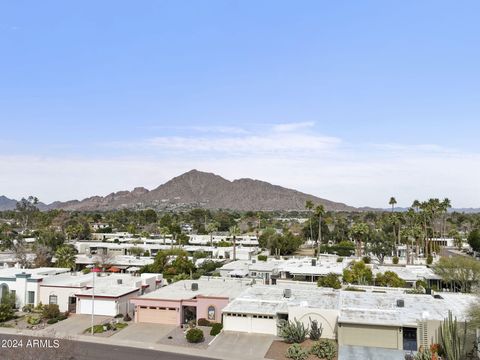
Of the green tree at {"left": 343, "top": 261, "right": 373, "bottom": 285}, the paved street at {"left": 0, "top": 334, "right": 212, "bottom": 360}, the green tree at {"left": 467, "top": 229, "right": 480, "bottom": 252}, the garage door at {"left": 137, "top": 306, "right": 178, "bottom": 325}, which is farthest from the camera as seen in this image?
the green tree at {"left": 467, "top": 229, "right": 480, "bottom": 252}

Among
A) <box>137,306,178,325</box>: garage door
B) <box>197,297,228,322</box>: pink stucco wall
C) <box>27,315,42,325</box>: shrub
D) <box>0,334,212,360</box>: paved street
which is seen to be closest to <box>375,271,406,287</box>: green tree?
<box>197,297,228,322</box>: pink stucco wall

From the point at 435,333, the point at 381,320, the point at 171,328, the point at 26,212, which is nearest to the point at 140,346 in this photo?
the point at 171,328

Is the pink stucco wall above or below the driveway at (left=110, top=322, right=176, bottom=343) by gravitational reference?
above

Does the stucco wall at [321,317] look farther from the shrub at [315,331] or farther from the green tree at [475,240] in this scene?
the green tree at [475,240]

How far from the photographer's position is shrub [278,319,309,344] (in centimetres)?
3606

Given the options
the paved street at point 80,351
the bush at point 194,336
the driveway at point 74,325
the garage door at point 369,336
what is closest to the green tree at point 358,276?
the garage door at point 369,336

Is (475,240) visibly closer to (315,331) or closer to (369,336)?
(369,336)

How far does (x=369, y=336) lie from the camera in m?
35.1

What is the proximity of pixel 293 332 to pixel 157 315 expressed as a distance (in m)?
14.2

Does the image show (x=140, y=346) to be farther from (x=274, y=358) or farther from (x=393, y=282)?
(x=393, y=282)

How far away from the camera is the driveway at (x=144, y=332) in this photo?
38.1 metres

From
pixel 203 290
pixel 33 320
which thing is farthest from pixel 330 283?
pixel 33 320

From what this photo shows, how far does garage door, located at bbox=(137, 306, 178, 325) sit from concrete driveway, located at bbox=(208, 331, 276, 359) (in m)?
6.21

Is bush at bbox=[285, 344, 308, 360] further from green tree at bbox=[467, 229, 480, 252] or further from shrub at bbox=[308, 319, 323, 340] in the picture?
green tree at bbox=[467, 229, 480, 252]
